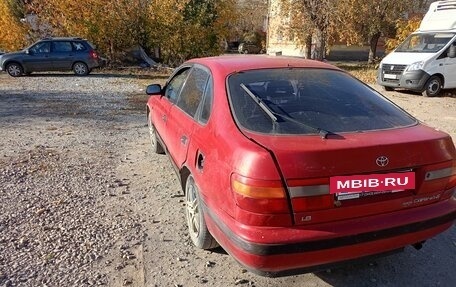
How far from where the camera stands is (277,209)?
219cm

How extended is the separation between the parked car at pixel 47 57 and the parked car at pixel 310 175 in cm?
1524

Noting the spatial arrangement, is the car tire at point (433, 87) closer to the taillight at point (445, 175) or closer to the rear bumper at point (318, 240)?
the taillight at point (445, 175)

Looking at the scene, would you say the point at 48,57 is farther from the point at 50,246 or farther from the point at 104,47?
the point at 50,246

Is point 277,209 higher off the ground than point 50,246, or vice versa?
point 277,209

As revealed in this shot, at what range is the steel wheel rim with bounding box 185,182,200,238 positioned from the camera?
318 centimetres

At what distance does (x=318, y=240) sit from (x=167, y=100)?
281cm

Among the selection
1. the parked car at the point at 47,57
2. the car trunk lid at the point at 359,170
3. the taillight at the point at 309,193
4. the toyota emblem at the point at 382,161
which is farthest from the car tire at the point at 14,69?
the toyota emblem at the point at 382,161

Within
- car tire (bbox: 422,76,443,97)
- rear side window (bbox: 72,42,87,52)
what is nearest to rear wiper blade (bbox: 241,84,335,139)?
car tire (bbox: 422,76,443,97)

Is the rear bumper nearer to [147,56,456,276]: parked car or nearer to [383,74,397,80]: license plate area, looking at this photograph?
[147,56,456,276]: parked car

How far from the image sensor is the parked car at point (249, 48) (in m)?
37.5

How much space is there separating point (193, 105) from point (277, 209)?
158cm

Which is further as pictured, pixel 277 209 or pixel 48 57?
pixel 48 57

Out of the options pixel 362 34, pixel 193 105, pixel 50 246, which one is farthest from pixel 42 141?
pixel 362 34

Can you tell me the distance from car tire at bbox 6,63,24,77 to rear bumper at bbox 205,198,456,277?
1684 centimetres
